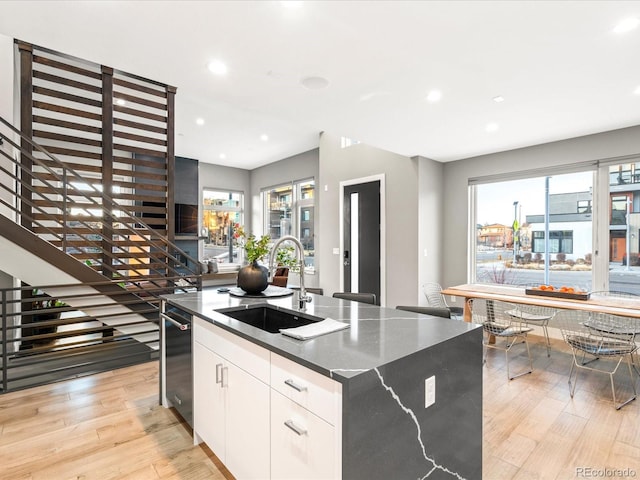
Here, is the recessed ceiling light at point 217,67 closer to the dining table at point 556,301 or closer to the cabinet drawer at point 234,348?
the cabinet drawer at point 234,348

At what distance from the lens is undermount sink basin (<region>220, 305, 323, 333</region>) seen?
2.11m

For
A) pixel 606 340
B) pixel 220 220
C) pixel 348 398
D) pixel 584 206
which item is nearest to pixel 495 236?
pixel 584 206

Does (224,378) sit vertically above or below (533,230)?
below

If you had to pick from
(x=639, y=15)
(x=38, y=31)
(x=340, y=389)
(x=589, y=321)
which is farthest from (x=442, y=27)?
(x=589, y=321)

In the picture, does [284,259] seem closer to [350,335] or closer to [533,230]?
[533,230]

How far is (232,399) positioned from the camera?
68.5 inches

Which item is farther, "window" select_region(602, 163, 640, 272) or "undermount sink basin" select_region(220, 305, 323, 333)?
"window" select_region(602, 163, 640, 272)

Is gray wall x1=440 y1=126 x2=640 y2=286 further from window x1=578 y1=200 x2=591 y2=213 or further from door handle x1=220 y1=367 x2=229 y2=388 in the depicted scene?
door handle x1=220 y1=367 x2=229 y2=388

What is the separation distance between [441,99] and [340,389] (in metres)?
2.94

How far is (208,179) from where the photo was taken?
340 inches

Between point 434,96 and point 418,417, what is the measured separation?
9.05 feet

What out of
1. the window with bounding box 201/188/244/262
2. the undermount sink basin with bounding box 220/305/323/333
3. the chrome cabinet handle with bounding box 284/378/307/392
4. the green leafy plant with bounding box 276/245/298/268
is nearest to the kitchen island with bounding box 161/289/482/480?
the chrome cabinet handle with bounding box 284/378/307/392

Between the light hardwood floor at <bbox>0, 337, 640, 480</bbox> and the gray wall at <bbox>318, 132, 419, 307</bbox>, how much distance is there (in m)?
2.33

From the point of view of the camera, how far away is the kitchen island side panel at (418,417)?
3.75ft
